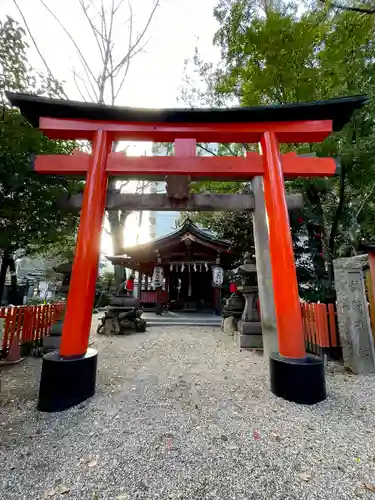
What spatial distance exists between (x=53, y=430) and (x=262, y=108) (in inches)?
201

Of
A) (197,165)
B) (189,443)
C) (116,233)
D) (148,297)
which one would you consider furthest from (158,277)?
(189,443)

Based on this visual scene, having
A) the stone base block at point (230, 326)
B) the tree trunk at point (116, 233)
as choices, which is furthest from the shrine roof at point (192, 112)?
the tree trunk at point (116, 233)

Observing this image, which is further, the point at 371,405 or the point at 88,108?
the point at 88,108

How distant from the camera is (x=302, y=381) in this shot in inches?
120

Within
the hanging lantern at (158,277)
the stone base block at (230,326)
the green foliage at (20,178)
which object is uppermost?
the green foliage at (20,178)

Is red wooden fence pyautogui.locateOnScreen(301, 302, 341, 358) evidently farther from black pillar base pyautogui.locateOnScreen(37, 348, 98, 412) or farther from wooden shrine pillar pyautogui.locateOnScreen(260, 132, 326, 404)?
black pillar base pyautogui.locateOnScreen(37, 348, 98, 412)

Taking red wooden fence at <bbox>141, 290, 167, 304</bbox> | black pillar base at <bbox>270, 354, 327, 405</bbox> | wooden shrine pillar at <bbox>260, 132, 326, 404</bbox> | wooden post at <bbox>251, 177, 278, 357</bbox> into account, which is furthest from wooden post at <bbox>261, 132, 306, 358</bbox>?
red wooden fence at <bbox>141, 290, 167, 304</bbox>

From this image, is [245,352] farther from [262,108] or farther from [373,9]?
[373,9]

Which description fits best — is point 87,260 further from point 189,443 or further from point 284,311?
point 284,311

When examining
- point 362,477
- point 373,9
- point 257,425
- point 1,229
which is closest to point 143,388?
point 257,425

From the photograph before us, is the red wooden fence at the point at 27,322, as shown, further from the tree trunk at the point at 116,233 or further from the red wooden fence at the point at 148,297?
the red wooden fence at the point at 148,297

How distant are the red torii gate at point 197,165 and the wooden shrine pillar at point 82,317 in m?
0.01

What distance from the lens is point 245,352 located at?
5938 millimetres

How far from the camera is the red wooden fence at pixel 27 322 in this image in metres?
5.00
